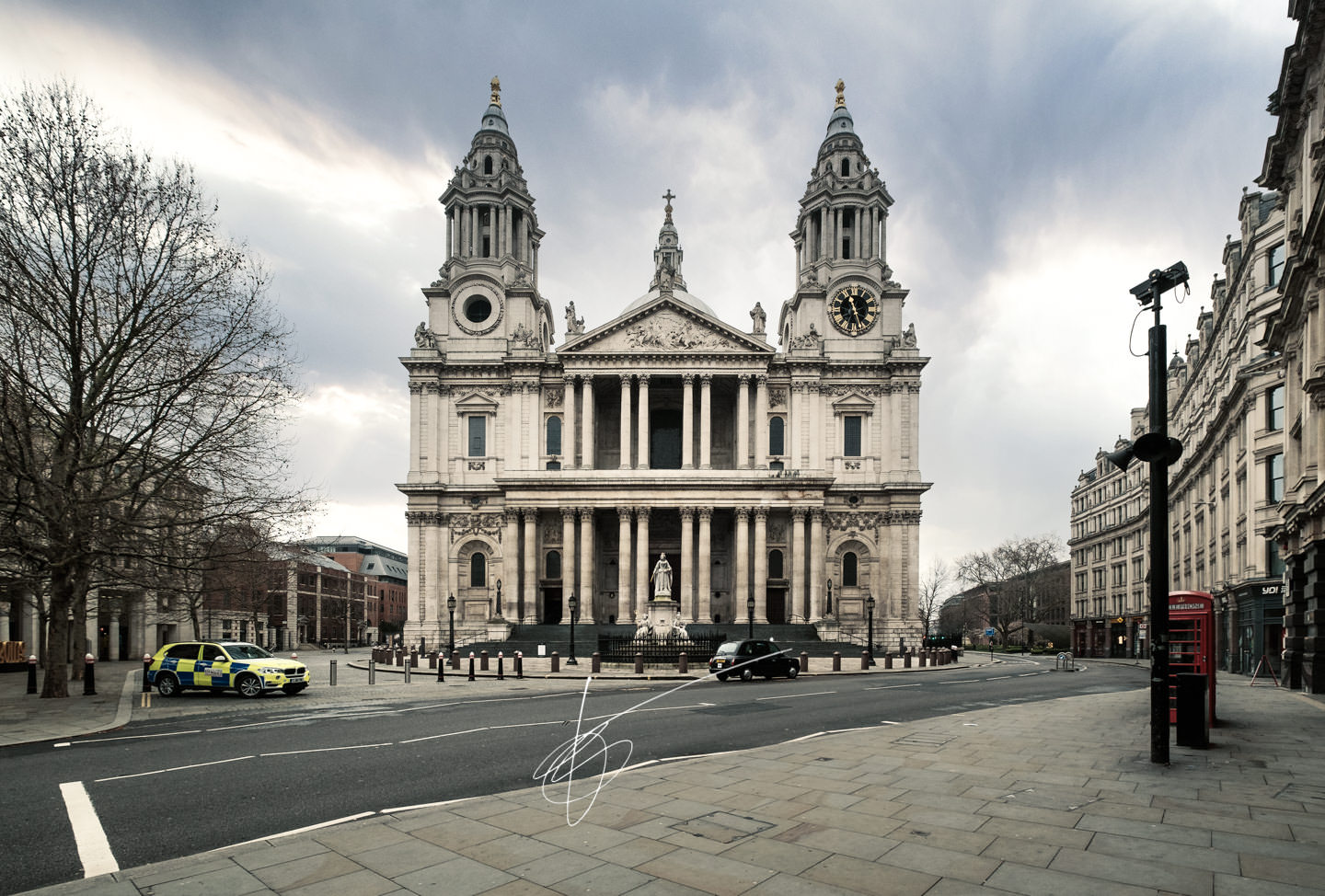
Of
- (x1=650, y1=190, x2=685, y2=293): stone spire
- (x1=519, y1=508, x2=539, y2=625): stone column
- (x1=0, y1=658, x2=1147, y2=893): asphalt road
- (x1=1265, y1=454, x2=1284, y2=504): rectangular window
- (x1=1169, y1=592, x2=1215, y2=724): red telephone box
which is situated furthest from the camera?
(x1=650, y1=190, x2=685, y2=293): stone spire

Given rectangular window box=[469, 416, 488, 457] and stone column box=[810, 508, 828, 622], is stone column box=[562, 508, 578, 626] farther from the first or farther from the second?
stone column box=[810, 508, 828, 622]

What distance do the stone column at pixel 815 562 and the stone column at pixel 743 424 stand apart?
21.0ft

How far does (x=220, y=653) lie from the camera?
76.6 ft

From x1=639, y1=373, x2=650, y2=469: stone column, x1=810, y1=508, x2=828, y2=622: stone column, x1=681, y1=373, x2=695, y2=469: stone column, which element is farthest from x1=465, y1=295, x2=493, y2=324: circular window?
x1=810, y1=508, x2=828, y2=622: stone column

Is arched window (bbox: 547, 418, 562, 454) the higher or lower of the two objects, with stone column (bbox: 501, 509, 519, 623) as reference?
higher

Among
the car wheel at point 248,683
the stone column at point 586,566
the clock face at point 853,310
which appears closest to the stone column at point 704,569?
the stone column at point 586,566

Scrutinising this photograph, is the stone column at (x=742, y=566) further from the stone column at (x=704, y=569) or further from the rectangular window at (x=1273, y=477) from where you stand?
the rectangular window at (x=1273, y=477)

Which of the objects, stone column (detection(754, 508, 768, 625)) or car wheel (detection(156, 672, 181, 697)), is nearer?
car wheel (detection(156, 672, 181, 697))

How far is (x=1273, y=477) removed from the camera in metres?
34.5

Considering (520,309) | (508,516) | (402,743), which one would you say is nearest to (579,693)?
(402,743)

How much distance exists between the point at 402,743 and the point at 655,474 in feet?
138

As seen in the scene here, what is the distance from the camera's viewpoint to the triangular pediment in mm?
58438

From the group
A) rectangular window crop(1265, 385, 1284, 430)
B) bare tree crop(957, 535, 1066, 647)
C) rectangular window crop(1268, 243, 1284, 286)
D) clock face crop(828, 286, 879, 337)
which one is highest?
clock face crop(828, 286, 879, 337)
